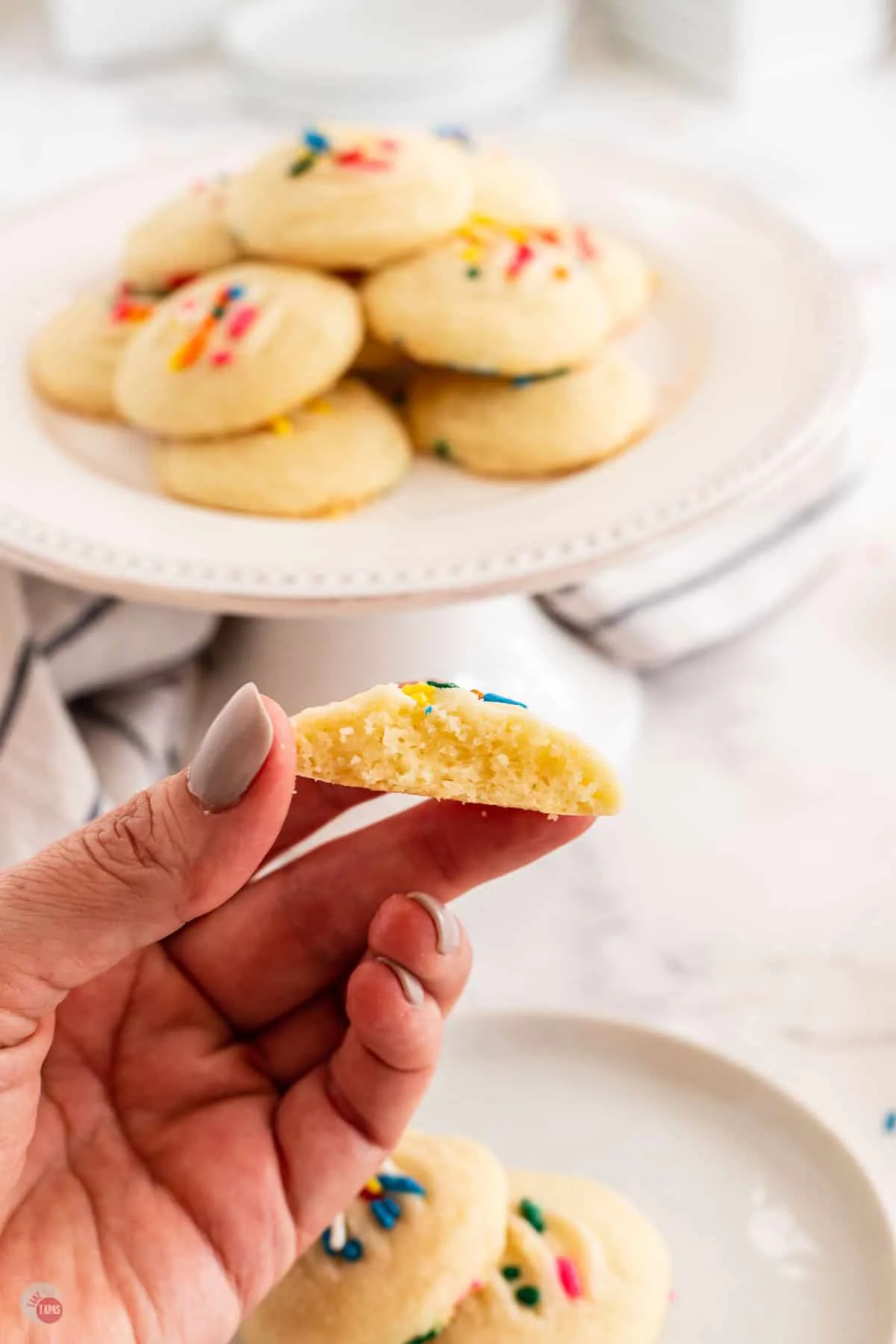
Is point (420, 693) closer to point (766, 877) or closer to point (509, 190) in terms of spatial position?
point (766, 877)

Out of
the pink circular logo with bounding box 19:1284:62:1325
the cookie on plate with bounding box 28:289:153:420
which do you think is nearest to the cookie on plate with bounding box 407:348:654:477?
the cookie on plate with bounding box 28:289:153:420

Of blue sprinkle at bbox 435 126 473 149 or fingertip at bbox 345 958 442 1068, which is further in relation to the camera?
blue sprinkle at bbox 435 126 473 149

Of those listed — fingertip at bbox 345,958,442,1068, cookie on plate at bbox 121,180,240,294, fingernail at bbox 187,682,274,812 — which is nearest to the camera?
fingernail at bbox 187,682,274,812

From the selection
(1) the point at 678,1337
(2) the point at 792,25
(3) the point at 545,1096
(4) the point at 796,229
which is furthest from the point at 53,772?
(2) the point at 792,25

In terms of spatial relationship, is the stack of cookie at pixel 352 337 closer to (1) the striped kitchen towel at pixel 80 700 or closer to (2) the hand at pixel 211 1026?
(1) the striped kitchen towel at pixel 80 700

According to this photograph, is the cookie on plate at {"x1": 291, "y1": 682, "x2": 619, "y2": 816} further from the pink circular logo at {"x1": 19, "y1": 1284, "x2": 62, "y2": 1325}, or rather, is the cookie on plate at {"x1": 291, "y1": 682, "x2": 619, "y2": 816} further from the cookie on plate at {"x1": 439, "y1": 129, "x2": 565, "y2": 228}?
the cookie on plate at {"x1": 439, "y1": 129, "x2": 565, "y2": 228}

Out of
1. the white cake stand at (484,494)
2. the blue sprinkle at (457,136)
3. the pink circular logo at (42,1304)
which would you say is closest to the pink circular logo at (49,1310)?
the pink circular logo at (42,1304)

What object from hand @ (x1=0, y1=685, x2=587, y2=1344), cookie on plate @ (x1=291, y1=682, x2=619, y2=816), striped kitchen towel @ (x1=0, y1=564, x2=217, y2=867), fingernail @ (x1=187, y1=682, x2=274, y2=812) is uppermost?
fingernail @ (x1=187, y1=682, x2=274, y2=812)
